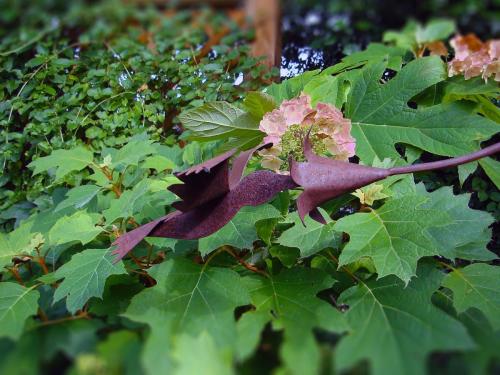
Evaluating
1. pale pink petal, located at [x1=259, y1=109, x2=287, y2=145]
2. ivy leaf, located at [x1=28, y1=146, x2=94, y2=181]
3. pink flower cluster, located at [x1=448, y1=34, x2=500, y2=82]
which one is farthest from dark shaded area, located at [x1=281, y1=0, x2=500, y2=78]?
ivy leaf, located at [x1=28, y1=146, x2=94, y2=181]

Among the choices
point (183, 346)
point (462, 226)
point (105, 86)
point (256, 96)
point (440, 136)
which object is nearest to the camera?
point (183, 346)

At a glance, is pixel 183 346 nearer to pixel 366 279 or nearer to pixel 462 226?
pixel 366 279

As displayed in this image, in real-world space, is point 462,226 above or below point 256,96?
below

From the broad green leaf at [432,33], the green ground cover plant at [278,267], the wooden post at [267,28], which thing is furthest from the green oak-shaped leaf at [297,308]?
the broad green leaf at [432,33]

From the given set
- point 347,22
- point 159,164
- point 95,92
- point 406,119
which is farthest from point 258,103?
point 347,22

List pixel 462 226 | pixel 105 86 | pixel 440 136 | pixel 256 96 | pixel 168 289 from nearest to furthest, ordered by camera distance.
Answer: pixel 168 289, pixel 462 226, pixel 256 96, pixel 440 136, pixel 105 86

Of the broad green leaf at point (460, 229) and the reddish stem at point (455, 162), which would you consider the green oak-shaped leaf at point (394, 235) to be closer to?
the broad green leaf at point (460, 229)

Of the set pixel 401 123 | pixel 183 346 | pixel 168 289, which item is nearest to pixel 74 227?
pixel 168 289
